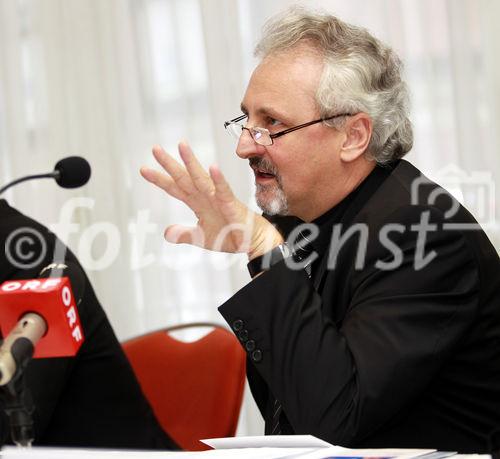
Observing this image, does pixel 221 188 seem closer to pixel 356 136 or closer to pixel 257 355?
pixel 257 355

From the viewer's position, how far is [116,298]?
12.4 feet

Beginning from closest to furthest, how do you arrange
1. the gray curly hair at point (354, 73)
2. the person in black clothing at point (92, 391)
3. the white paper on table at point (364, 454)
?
the white paper on table at point (364, 454)
the gray curly hair at point (354, 73)
the person in black clothing at point (92, 391)

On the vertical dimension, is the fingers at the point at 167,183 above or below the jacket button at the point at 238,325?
above

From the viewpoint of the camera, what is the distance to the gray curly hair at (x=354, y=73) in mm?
1942

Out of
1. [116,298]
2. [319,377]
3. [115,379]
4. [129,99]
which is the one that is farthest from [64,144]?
[319,377]

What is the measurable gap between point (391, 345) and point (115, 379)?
3.05 feet

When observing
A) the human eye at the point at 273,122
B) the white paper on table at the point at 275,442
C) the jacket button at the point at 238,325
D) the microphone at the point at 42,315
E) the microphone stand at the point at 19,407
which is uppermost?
the human eye at the point at 273,122

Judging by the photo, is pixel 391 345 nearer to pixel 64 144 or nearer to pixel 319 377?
pixel 319 377

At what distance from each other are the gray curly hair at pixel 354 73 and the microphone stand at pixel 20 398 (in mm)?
1020

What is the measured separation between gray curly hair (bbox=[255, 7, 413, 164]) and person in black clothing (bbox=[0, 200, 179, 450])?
789 millimetres

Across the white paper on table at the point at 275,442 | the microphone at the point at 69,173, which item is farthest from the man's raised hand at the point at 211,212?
the white paper on table at the point at 275,442

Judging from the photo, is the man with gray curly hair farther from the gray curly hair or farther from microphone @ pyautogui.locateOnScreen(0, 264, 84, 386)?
microphone @ pyautogui.locateOnScreen(0, 264, 84, 386)

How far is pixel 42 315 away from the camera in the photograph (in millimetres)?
1274

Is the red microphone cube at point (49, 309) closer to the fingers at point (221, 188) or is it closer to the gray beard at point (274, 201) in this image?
the fingers at point (221, 188)
